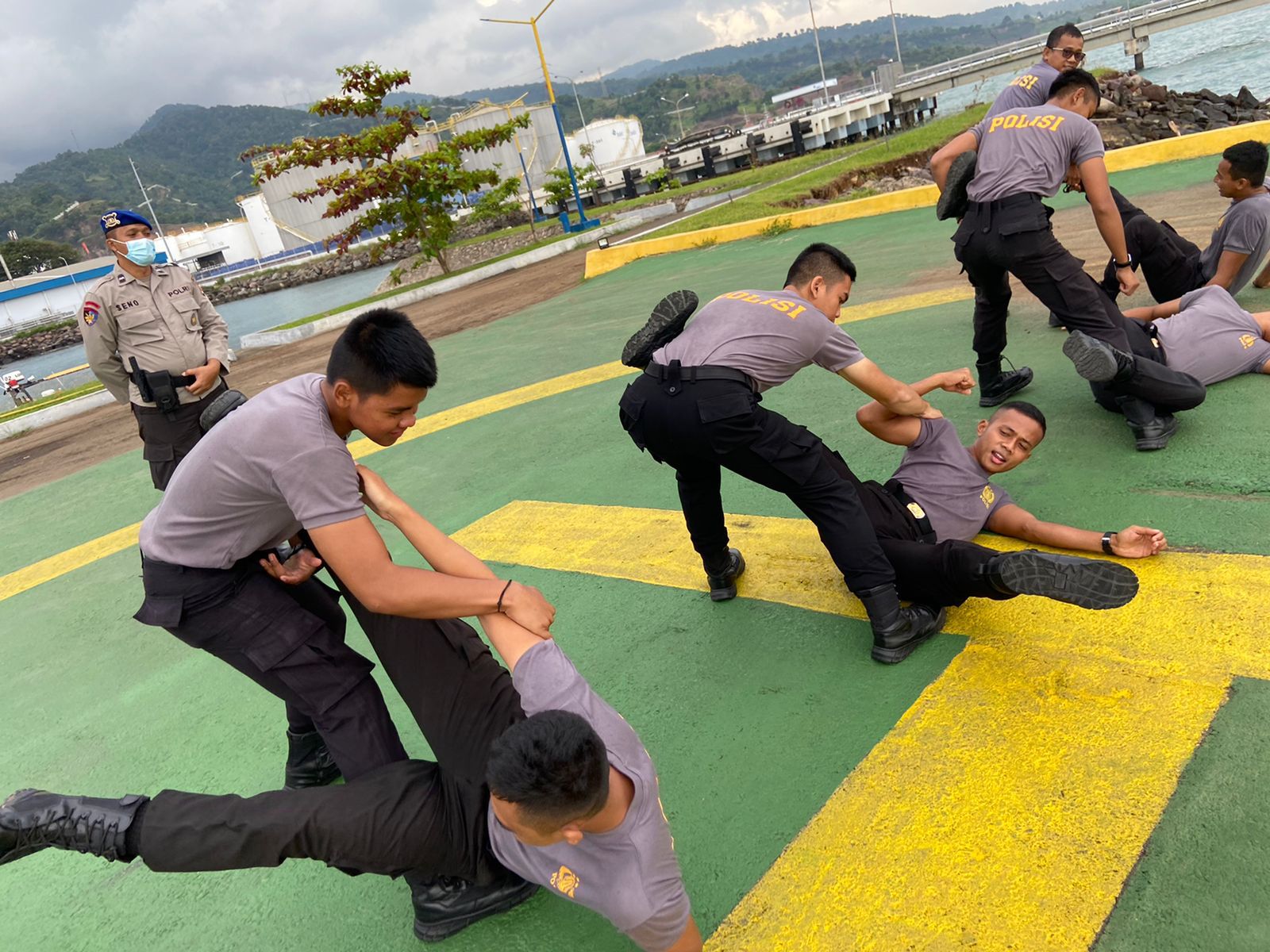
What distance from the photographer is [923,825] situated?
2.00 meters

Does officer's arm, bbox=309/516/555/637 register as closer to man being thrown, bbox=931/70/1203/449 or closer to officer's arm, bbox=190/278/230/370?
man being thrown, bbox=931/70/1203/449

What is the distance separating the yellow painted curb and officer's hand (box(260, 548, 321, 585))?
9.12m

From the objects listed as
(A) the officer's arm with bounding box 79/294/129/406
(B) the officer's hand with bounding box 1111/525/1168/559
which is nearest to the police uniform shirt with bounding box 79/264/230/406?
(A) the officer's arm with bounding box 79/294/129/406

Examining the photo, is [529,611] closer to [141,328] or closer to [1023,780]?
[1023,780]

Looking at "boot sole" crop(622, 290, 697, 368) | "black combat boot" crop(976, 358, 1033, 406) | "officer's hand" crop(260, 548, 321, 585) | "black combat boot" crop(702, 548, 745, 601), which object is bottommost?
"black combat boot" crop(702, 548, 745, 601)

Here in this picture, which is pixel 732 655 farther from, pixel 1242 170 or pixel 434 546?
pixel 1242 170

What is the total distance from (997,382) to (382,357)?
356 centimetres

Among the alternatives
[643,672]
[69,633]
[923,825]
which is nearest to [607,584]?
[643,672]

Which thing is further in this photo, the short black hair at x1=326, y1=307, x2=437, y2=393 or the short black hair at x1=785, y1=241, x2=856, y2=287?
the short black hair at x1=785, y1=241, x2=856, y2=287

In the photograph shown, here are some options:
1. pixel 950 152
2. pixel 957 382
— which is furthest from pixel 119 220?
pixel 950 152

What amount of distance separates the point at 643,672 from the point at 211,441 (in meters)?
1.61

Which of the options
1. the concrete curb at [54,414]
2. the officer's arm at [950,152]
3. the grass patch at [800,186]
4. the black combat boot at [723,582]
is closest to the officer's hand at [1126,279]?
the officer's arm at [950,152]

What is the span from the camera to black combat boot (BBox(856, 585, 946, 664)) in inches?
103

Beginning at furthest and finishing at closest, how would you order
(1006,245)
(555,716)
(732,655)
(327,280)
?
(327,280) → (1006,245) → (732,655) → (555,716)
